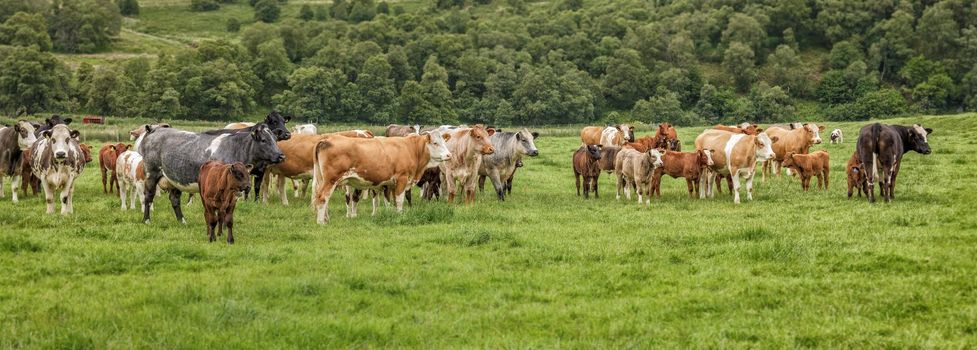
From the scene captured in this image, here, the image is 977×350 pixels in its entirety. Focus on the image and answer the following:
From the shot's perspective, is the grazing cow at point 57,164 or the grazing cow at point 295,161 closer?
the grazing cow at point 57,164

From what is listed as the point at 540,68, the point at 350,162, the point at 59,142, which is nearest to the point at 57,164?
the point at 59,142

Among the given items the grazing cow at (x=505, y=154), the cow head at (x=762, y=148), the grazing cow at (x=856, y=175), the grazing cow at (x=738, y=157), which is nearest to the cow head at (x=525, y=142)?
the grazing cow at (x=505, y=154)

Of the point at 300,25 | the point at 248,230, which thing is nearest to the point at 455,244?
the point at 248,230

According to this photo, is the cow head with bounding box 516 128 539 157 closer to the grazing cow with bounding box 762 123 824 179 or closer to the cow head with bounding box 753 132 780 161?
the cow head with bounding box 753 132 780 161

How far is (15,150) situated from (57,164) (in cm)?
459

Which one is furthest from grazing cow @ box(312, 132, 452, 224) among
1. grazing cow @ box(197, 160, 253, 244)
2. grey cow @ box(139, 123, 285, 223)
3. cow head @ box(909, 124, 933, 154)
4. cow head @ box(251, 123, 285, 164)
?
cow head @ box(909, 124, 933, 154)

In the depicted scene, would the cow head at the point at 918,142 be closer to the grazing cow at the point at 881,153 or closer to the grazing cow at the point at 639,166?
the grazing cow at the point at 881,153

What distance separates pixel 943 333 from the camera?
7.69 meters

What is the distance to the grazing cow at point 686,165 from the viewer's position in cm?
2067

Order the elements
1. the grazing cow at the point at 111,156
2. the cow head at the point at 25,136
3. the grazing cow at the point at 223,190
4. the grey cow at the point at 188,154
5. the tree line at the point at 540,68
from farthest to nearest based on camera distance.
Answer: the tree line at the point at 540,68
the grazing cow at the point at 111,156
the cow head at the point at 25,136
the grey cow at the point at 188,154
the grazing cow at the point at 223,190

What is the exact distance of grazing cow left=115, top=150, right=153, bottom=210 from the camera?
17.5m

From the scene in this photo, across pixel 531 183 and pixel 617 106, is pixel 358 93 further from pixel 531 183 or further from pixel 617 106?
pixel 531 183

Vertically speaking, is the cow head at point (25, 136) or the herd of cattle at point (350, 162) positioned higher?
the cow head at point (25, 136)

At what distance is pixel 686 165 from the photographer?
20.7 m
